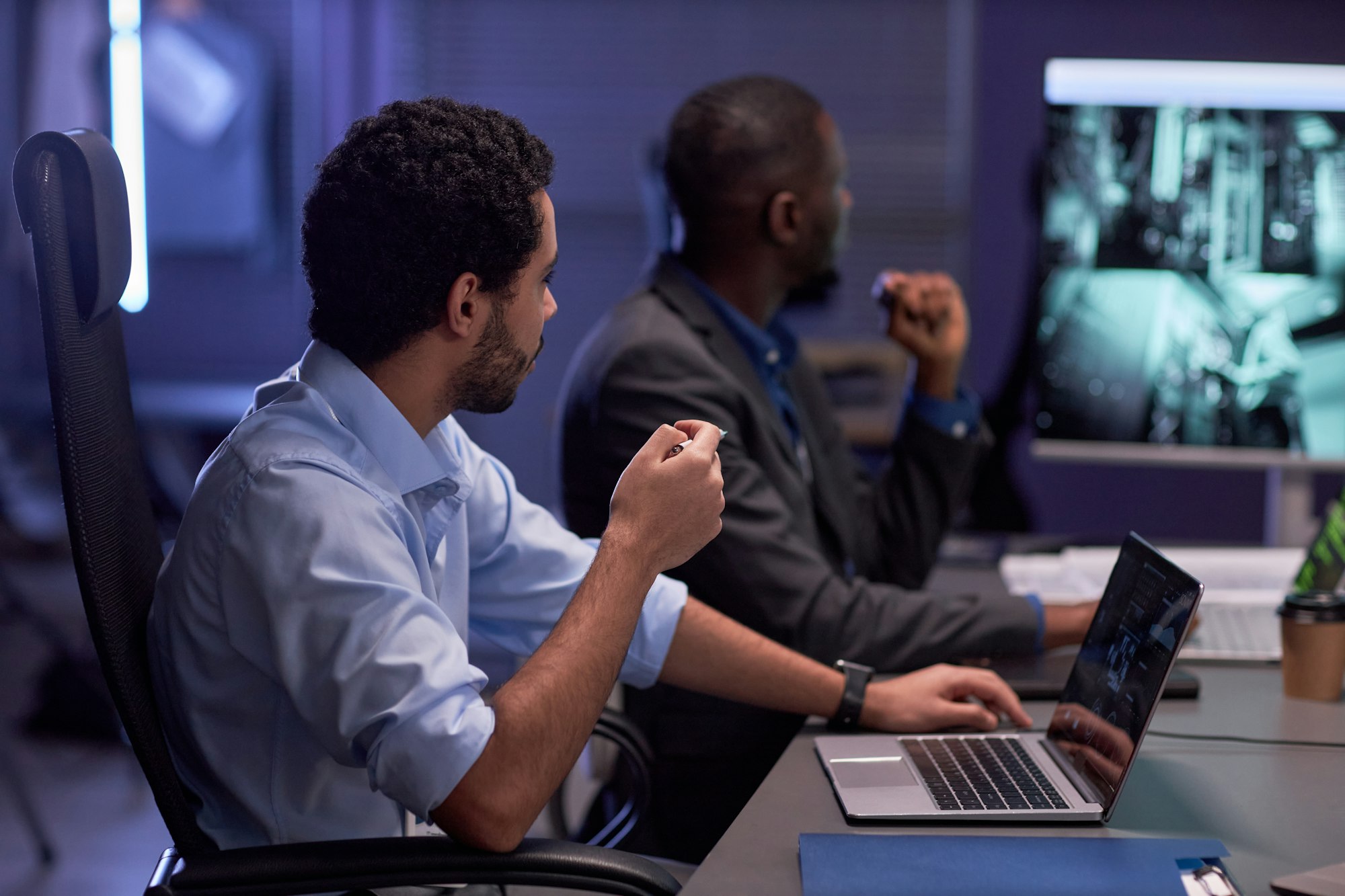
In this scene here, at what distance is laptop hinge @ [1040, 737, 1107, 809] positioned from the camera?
0.97 meters

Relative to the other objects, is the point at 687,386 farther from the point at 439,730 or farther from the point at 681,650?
the point at 439,730

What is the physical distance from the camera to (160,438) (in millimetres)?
4055

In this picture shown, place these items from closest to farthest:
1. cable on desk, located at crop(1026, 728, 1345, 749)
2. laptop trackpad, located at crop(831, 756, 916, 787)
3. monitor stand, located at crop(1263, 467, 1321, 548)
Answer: laptop trackpad, located at crop(831, 756, 916, 787), cable on desk, located at crop(1026, 728, 1345, 749), monitor stand, located at crop(1263, 467, 1321, 548)

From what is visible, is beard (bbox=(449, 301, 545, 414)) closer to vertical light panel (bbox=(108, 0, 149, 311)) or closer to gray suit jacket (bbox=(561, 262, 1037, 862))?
gray suit jacket (bbox=(561, 262, 1037, 862))

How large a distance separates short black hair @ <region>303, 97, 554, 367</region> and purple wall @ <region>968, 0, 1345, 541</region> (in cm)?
276

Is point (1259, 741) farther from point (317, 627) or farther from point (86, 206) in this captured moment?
point (86, 206)

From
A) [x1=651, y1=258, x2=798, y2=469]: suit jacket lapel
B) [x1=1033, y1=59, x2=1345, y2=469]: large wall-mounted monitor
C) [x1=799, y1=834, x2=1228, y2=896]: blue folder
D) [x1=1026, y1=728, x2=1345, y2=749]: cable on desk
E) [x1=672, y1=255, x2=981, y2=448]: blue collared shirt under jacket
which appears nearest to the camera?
[x1=799, y1=834, x2=1228, y2=896]: blue folder

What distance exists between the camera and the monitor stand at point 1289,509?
1.99 metres

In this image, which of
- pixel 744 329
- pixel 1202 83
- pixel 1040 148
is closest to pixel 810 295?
pixel 1040 148

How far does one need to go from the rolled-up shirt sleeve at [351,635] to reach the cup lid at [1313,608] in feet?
2.85

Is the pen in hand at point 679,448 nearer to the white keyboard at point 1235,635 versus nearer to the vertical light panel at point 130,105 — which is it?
the white keyboard at point 1235,635

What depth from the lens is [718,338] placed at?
164 cm

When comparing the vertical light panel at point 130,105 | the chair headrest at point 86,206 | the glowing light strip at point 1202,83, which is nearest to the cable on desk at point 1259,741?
the chair headrest at point 86,206

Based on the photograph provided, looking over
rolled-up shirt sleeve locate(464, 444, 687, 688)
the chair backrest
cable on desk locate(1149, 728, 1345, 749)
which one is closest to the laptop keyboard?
cable on desk locate(1149, 728, 1345, 749)
